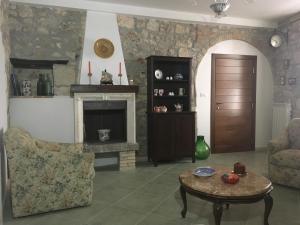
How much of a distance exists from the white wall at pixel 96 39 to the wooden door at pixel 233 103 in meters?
2.07

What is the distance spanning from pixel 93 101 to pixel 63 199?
1.95 meters

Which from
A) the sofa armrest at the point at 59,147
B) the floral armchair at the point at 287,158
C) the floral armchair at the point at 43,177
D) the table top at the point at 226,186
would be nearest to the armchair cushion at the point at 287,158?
the floral armchair at the point at 287,158

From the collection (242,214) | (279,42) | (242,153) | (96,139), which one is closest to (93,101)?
(96,139)

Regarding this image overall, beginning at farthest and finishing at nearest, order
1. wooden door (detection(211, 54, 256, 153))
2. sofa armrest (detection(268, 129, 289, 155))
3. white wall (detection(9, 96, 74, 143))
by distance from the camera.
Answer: wooden door (detection(211, 54, 256, 153)) → white wall (detection(9, 96, 74, 143)) → sofa armrest (detection(268, 129, 289, 155))

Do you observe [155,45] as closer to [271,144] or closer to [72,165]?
[271,144]

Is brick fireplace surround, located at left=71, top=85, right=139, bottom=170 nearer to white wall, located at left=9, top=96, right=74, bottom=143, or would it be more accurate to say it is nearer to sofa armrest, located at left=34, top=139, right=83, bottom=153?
white wall, located at left=9, top=96, right=74, bottom=143

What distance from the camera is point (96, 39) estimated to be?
14.5 ft

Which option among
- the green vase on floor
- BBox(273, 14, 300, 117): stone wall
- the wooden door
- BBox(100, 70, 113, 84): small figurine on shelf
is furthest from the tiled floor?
BBox(273, 14, 300, 117): stone wall

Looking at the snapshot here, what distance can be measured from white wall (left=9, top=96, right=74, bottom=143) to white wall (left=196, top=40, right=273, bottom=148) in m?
2.63

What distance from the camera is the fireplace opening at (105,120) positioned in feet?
14.5


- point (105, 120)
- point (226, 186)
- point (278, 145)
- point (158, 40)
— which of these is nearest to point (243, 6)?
point (158, 40)

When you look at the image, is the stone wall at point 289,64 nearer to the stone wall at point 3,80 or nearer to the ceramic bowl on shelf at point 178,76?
the ceramic bowl on shelf at point 178,76

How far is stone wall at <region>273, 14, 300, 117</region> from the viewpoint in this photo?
521 centimetres

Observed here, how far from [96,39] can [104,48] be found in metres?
0.20
